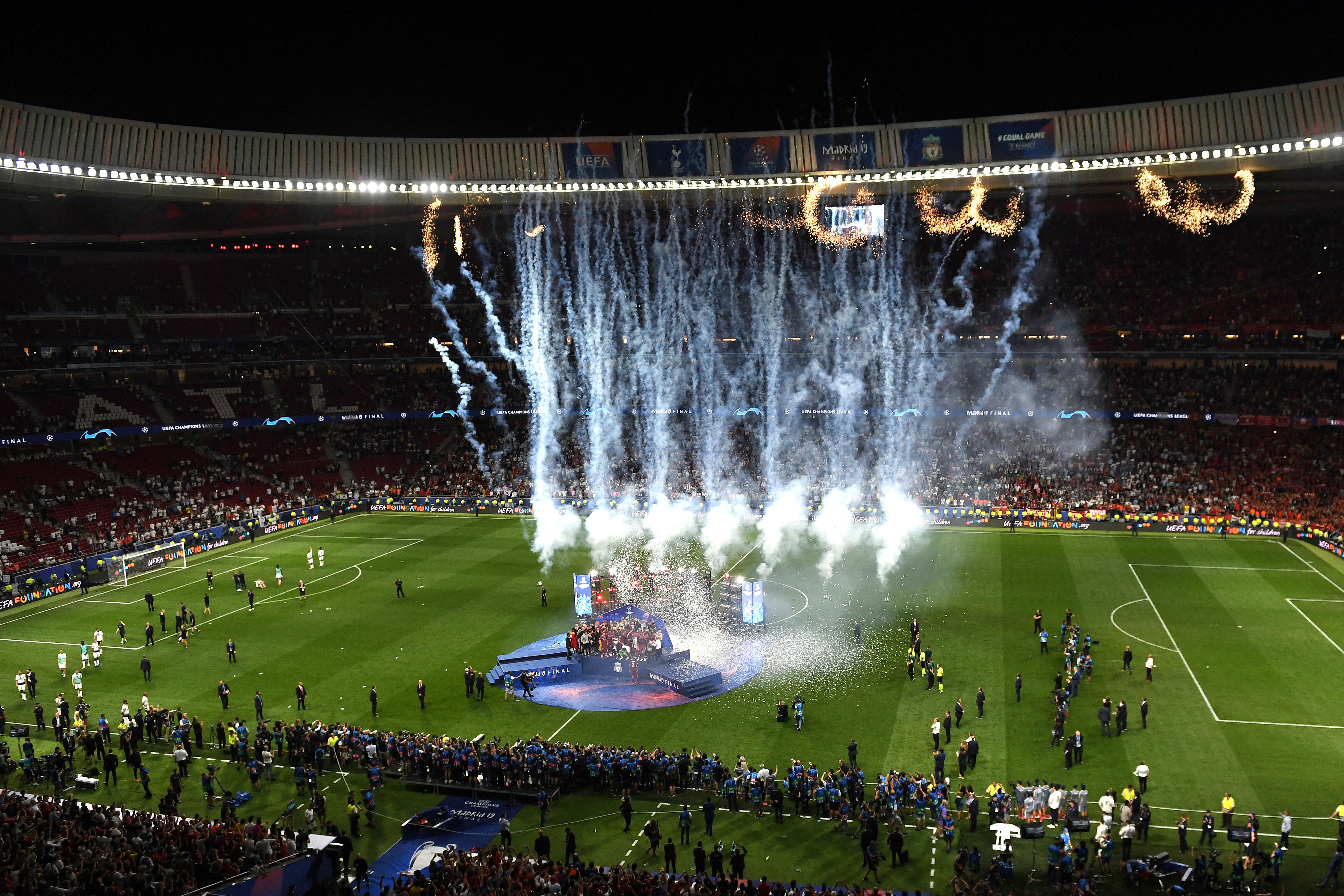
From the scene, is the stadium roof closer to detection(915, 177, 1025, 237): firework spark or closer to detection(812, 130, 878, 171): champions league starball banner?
detection(812, 130, 878, 171): champions league starball banner

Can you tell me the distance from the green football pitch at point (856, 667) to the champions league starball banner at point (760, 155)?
23.4m

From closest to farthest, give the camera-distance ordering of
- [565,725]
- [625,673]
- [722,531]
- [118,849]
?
[118,849] → [565,725] → [625,673] → [722,531]

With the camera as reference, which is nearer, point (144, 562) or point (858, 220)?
point (144, 562)

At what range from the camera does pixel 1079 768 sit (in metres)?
23.1

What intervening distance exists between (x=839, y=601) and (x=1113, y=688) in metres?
11.9

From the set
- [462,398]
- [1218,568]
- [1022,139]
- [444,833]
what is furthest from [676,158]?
[444,833]

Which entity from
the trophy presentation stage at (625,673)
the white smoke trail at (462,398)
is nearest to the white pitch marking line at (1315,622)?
the trophy presentation stage at (625,673)

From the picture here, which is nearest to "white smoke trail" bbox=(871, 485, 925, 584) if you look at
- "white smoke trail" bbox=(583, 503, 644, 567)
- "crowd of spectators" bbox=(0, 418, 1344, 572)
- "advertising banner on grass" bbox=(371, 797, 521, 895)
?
"crowd of spectators" bbox=(0, 418, 1344, 572)

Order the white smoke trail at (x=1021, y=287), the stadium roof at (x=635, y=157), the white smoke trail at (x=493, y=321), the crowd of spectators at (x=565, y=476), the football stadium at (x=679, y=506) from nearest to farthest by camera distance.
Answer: the football stadium at (x=679, y=506), the stadium roof at (x=635, y=157), the crowd of spectators at (x=565, y=476), the white smoke trail at (x=1021, y=287), the white smoke trail at (x=493, y=321)

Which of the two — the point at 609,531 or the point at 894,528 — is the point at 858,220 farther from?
the point at 609,531

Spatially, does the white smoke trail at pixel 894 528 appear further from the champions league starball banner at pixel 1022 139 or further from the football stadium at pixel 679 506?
the champions league starball banner at pixel 1022 139

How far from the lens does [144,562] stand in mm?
47469

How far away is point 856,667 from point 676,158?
119 feet

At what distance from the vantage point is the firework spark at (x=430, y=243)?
7025cm
